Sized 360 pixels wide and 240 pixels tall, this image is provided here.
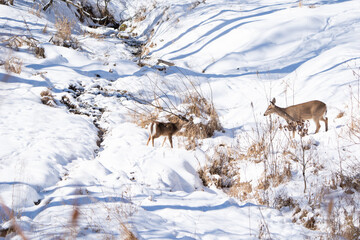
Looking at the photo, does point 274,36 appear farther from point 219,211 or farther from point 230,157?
point 219,211

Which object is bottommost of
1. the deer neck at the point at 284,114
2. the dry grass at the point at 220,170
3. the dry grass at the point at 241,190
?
the dry grass at the point at 241,190

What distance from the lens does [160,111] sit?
6.61 m

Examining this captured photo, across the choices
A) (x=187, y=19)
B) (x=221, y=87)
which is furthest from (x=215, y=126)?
(x=187, y=19)

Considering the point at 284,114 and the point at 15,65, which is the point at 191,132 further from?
the point at 15,65

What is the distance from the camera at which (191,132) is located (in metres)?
5.87

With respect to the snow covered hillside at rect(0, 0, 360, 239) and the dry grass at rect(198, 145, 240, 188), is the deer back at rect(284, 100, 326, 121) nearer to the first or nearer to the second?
the snow covered hillside at rect(0, 0, 360, 239)

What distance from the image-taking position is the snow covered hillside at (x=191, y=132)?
10.4ft

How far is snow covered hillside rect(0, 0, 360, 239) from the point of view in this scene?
3.16m

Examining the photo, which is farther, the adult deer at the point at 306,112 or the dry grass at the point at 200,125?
the dry grass at the point at 200,125

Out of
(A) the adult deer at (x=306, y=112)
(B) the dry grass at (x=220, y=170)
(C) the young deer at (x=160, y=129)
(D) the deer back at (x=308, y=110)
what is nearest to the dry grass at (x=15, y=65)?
(C) the young deer at (x=160, y=129)

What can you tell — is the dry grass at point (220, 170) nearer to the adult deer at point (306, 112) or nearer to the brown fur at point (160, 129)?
the brown fur at point (160, 129)

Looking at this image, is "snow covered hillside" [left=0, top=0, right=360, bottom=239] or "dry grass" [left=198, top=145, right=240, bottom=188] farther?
"dry grass" [left=198, top=145, right=240, bottom=188]

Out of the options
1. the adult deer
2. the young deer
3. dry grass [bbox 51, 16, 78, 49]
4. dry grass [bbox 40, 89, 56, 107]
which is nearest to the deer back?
the adult deer

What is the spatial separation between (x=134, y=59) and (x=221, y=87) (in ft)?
14.9
